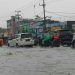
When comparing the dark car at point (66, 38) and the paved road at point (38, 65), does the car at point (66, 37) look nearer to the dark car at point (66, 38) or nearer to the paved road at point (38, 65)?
the dark car at point (66, 38)

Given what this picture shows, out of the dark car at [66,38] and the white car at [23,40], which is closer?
the dark car at [66,38]

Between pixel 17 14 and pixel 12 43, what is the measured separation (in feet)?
213

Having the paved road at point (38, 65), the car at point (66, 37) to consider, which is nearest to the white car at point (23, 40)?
the car at point (66, 37)

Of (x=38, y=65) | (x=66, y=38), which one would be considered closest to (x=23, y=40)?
(x=66, y=38)

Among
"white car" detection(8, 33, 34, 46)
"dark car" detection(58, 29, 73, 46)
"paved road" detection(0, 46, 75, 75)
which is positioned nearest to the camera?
"paved road" detection(0, 46, 75, 75)

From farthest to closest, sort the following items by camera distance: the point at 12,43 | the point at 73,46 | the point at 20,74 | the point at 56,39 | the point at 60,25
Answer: the point at 60,25, the point at 12,43, the point at 56,39, the point at 73,46, the point at 20,74

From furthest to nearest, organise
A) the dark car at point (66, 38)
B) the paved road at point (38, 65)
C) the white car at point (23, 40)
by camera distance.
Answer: the white car at point (23, 40), the dark car at point (66, 38), the paved road at point (38, 65)

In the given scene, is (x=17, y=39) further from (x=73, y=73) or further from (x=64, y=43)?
(x=73, y=73)

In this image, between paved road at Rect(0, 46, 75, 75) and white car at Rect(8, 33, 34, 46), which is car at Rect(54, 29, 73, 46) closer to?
white car at Rect(8, 33, 34, 46)

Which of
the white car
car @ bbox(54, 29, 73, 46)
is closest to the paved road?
car @ bbox(54, 29, 73, 46)

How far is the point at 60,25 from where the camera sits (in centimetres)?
8588

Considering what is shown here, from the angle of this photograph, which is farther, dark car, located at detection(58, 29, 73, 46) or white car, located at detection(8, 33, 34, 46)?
white car, located at detection(8, 33, 34, 46)

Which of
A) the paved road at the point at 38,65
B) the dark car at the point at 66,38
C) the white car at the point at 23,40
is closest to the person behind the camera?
the paved road at the point at 38,65

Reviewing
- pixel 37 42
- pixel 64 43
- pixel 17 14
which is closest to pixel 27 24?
pixel 17 14
